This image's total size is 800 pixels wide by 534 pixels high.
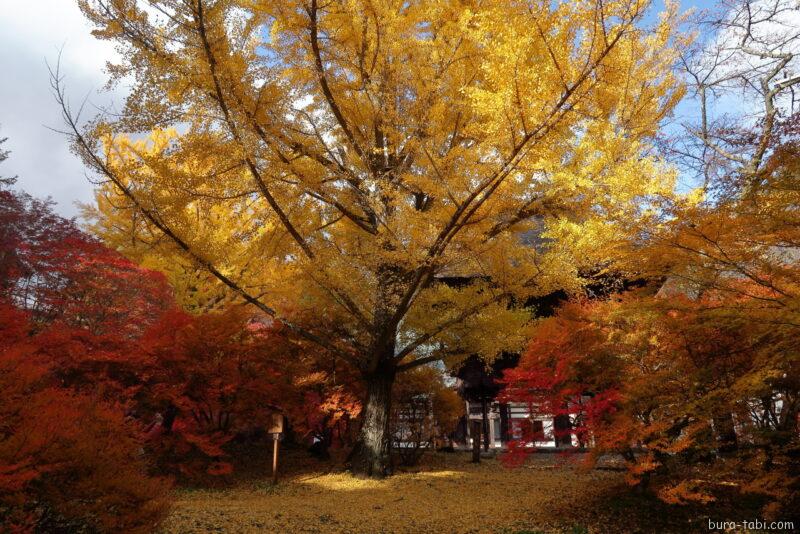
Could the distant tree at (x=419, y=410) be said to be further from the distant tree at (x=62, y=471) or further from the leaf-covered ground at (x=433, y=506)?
the distant tree at (x=62, y=471)

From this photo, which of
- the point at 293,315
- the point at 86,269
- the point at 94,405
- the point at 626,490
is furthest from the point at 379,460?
the point at 86,269

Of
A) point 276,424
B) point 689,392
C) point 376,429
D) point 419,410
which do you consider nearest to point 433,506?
point 376,429

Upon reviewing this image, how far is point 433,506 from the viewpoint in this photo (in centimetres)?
631

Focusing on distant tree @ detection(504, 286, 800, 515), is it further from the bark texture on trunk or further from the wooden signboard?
the wooden signboard

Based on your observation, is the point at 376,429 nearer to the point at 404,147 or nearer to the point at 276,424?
the point at 276,424

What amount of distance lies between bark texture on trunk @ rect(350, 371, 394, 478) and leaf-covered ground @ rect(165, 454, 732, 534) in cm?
27

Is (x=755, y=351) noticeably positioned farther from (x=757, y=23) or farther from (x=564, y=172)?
(x=757, y=23)

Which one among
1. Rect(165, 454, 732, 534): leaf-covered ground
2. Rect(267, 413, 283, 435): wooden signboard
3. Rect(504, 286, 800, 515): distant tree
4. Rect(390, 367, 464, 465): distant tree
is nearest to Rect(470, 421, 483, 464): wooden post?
Rect(390, 367, 464, 465): distant tree

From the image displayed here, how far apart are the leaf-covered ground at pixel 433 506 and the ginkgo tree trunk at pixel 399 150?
1211 mm

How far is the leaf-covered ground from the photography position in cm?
496

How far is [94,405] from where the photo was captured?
157 inches

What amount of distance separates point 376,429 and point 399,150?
4.75m

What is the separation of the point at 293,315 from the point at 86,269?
3982mm

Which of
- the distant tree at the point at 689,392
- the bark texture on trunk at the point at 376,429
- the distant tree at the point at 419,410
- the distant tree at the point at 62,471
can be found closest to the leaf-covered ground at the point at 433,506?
the bark texture on trunk at the point at 376,429
